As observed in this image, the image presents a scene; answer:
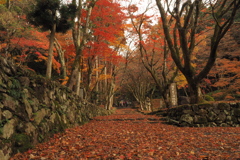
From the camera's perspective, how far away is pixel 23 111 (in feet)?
12.3

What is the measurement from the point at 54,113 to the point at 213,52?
7107 mm

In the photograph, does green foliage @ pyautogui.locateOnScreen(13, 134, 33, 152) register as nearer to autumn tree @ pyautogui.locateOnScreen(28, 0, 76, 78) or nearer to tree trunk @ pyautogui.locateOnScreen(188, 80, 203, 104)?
autumn tree @ pyautogui.locateOnScreen(28, 0, 76, 78)

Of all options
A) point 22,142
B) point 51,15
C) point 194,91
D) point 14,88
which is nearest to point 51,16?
point 51,15

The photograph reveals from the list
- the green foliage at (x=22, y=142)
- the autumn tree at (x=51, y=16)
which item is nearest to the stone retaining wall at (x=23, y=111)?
the green foliage at (x=22, y=142)

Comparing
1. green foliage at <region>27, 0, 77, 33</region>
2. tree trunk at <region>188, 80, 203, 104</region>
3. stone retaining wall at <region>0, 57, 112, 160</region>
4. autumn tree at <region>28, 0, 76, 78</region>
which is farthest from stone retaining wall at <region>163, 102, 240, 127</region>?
green foliage at <region>27, 0, 77, 33</region>

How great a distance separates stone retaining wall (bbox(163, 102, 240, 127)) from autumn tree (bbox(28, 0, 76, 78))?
6584 millimetres

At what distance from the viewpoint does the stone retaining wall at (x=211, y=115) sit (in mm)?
7906

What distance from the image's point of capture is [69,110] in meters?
6.96

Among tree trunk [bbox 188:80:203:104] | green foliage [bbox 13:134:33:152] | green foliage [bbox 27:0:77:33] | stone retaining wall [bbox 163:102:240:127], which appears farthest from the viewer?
tree trunk [bbox 188:80:203:104]

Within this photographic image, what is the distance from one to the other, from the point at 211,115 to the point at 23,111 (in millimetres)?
7897

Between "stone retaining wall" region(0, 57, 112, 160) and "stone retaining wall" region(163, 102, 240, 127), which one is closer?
"stone retaining wall" region(0, 57, 112, 160)

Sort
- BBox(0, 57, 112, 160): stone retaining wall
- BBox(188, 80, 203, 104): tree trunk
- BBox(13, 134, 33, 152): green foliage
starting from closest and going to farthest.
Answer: BBox(0, 57, 112, 160): stone retaining wall, BBox(13, 134, 33, 152): green foliage, BBox(188, 80, 203, 104): tree trunk

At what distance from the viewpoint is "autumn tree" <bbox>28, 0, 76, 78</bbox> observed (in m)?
6.57

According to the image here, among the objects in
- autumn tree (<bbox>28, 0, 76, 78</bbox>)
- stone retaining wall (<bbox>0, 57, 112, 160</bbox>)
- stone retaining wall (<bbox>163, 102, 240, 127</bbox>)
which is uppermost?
autumn tree (<bbox>28, 0, 76, 78</bbox>)
